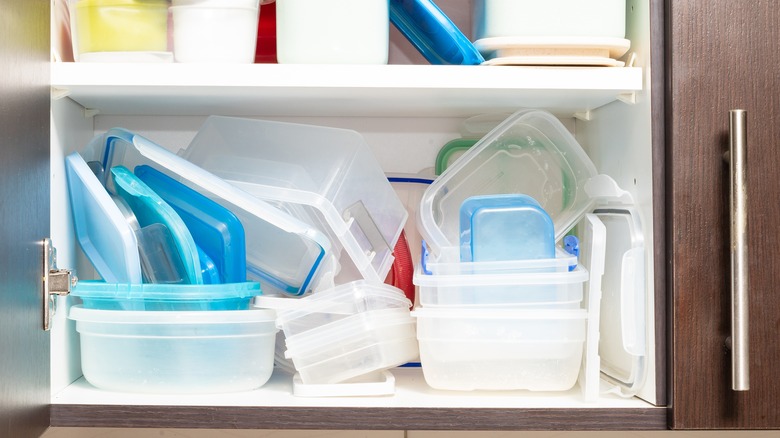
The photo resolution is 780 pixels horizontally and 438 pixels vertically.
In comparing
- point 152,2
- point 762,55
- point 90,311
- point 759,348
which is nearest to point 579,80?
point 762,55

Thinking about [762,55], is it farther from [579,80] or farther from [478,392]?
[478,392]

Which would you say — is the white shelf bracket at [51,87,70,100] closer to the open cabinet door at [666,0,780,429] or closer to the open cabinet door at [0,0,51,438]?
the open cabinet door at [0,0,51,438]

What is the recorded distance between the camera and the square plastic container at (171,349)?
0.80m

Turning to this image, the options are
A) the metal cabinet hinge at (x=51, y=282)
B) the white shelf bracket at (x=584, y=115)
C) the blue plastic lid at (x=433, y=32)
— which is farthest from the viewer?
the white shelf bracket at (x=584, y=115)

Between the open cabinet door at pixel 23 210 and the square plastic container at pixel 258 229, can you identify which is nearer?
the open cabinet door at pixel 23 210

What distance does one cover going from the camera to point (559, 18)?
0.81 m

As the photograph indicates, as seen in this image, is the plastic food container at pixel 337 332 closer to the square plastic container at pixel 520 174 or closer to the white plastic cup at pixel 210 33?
the square plastic container at pixel 520 174

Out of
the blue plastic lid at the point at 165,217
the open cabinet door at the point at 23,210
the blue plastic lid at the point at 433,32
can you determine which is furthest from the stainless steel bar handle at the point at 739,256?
the open cabinet door at the point at 23,210

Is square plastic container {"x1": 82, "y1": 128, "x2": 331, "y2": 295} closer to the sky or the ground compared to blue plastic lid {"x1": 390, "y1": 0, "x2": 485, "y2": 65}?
closer to the ground

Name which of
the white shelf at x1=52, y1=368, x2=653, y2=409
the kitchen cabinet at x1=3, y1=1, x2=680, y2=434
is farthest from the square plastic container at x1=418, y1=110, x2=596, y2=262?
the white shelf at x1=52, y1=368, x2=653, y2=409

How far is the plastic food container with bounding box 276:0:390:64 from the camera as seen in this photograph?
2.66 feet

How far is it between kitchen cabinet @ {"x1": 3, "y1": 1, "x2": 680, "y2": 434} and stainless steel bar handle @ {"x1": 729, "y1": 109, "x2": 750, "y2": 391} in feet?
0.22

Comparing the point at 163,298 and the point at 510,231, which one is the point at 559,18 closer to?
the point at 510,231

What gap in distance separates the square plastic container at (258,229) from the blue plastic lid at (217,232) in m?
0.02
